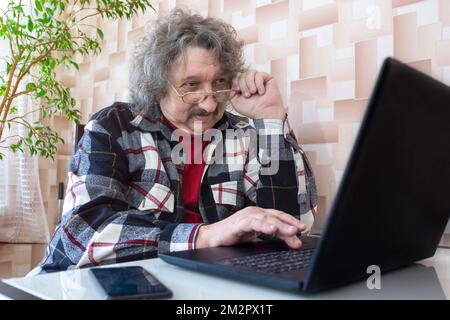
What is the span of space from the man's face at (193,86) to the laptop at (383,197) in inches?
28.7

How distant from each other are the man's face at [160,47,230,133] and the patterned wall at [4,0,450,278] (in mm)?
276

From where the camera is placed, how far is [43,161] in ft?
7.91

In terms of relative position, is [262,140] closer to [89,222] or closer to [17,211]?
[89,222]

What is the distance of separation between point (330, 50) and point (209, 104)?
425 mm

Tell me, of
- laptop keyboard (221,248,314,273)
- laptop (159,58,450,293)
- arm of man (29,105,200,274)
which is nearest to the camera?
laptop (159,58,450,293)

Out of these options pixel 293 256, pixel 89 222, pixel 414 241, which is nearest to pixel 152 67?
pixel 89 222

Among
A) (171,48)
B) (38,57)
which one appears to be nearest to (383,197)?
(171,48)

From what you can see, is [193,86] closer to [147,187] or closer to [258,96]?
[258,96]

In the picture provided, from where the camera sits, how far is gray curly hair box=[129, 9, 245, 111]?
4.57ft

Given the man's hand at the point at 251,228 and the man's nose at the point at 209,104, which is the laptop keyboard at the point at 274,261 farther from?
the man's nose at the point at 209,104

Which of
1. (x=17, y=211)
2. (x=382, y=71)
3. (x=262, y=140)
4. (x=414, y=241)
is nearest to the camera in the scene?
(x=382, y=71)

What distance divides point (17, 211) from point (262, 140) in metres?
1.46

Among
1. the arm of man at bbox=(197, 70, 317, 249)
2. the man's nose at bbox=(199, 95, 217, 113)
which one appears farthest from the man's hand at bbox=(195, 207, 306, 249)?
the man's nose at bbox=(199, 95, 217, 113)

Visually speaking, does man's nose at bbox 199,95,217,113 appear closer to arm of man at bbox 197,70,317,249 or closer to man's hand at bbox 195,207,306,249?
arm of man at bbox 197,70,317,249
